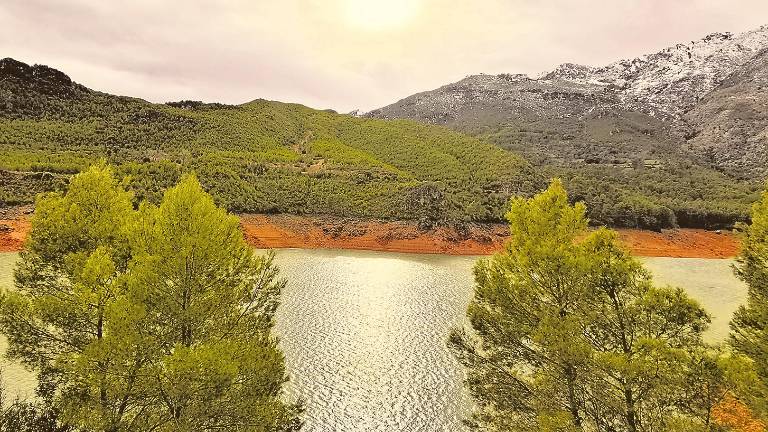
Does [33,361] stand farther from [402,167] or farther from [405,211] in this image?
[402,167]

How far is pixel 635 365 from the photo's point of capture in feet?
29.6

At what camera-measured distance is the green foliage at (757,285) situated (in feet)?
42.1

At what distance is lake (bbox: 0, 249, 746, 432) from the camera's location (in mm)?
17984

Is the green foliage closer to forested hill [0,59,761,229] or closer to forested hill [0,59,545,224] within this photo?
forested hill [0,59,761,229]

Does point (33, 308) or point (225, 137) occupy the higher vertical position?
point (225, 137)

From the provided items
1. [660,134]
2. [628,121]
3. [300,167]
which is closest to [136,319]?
[300,167]

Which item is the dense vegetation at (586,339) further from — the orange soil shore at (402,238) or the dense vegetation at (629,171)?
the dense vegetation at (629,171)

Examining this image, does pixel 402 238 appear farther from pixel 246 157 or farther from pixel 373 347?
pixel 246 157

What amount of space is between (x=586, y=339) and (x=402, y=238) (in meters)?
57.8

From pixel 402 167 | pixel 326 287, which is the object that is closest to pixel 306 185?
pixel 402 167

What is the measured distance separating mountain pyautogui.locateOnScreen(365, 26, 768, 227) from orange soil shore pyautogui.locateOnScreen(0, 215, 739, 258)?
7.08m

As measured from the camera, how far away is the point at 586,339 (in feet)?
35.4

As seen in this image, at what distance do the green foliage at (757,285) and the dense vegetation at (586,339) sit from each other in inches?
15.3

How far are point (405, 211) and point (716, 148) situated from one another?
367ft
